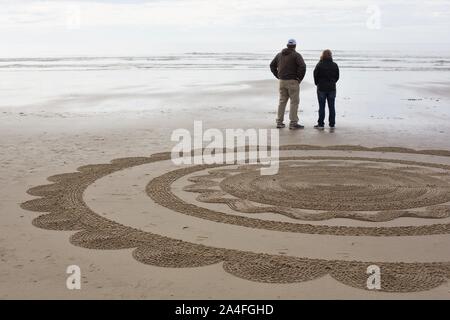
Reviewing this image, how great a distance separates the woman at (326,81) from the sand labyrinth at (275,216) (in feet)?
14.9

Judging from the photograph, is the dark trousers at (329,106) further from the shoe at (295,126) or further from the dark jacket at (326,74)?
the shoe at (295,126)

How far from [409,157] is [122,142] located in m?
A: 5.59

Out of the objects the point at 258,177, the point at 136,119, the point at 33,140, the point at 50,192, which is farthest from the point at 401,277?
the point at 136,119

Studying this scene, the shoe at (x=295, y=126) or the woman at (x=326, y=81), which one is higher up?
the woman at (x=326, y=81)

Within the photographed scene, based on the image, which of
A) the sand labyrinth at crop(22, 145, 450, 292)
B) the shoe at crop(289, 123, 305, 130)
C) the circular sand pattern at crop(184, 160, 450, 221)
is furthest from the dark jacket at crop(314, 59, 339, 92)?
the circular sand pattern at crop(184, 160, 450, 221)

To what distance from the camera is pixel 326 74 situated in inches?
551

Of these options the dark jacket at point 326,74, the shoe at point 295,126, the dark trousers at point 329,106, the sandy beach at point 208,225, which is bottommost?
the sandy beach at point 208,225

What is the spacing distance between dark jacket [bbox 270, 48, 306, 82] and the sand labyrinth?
14.9 ft

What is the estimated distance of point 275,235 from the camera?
591 cm

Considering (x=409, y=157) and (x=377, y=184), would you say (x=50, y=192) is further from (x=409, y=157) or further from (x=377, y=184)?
(x=409, y=157)

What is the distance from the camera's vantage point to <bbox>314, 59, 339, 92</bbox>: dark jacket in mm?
13949

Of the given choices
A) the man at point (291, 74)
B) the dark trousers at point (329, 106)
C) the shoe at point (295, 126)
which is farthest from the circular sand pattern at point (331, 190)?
the dark trousers at point (329, 106)

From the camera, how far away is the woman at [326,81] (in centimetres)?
1396

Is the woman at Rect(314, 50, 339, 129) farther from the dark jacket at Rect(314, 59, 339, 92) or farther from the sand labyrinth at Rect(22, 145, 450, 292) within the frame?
the sand labyrinth at Rect(22, 145, 450, 292)
